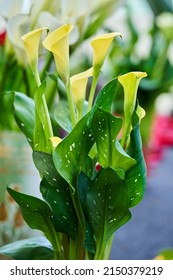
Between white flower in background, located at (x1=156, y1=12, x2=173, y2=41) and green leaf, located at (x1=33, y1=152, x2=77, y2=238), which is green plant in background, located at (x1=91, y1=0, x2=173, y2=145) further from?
green leaf, located at (x1=33, y1=152, x2=77, y2=238)

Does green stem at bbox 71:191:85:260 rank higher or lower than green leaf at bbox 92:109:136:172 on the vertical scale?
lower

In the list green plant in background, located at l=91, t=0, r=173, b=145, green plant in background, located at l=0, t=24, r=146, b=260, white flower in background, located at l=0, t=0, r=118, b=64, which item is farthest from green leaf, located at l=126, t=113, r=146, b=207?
green plant in background, located at l=91, t=0, r=173, b=145

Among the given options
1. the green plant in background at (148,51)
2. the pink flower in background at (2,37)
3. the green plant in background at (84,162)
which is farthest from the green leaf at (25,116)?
the green plant in background at (148,51)

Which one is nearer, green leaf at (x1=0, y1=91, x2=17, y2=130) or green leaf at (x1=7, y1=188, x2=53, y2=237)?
green leaf at (x1=7, y1=188, x2=53, y2=237)

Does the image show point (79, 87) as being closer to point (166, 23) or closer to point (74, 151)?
point (74, 151)

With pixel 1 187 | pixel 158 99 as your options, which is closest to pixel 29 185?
pixel 1 187

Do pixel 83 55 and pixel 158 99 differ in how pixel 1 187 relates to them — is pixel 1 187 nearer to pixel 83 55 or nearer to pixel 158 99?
pixel 83 55

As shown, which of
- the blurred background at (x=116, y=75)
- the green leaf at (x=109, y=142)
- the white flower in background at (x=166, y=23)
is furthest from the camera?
the white flower in background at (x=166, y=23)

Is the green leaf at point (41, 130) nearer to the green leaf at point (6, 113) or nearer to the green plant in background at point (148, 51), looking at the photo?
the green leaf at point (6, 113)

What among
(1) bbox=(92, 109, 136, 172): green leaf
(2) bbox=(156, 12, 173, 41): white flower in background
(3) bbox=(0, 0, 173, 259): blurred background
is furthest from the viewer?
(2) bbox=(156, 12, 173, 41): white flower in background
